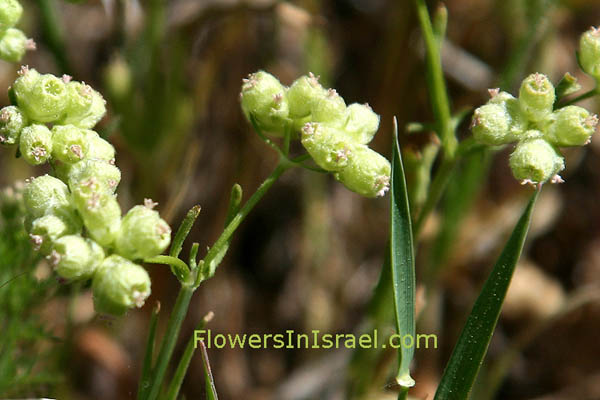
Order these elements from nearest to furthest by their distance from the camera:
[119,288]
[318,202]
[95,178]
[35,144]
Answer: [119,288] → [95,178] → [35,144] → [318,202]

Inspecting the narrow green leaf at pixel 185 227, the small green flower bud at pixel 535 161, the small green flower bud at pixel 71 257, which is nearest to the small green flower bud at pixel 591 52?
the small green flower bud at pixel 535 161

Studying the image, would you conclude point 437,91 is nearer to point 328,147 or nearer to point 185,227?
point 328,147

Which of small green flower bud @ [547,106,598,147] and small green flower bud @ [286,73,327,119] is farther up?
small green flower bud @ [547,106,598,147]

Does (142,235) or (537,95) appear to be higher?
(537,95)

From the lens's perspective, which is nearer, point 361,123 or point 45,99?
point 45,99

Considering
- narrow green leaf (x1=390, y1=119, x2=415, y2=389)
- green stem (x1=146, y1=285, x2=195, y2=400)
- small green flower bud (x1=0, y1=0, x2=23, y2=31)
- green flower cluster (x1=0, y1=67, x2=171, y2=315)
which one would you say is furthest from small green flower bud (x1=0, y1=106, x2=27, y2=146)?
narrow green leaf (x1=390, y1=119, x2=415, y2=389)

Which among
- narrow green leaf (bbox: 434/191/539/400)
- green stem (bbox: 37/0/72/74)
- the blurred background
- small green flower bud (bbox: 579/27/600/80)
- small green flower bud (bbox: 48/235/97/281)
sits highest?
small green flower bud (bbox: 579/27/600/80)

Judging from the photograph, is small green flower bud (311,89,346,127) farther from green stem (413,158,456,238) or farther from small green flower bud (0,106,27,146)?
small green flower bud (0,106,27,146)

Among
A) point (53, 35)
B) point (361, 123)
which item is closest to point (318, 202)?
point (53, 35)
